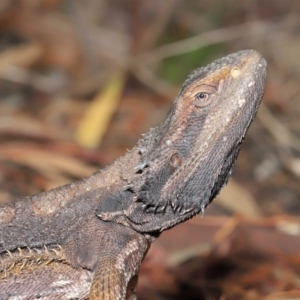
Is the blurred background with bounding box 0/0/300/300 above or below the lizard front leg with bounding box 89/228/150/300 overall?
above

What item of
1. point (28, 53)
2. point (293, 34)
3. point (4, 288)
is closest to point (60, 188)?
point (4, 288)

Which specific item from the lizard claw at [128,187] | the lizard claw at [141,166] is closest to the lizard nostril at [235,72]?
the lizard claw at [141,166]

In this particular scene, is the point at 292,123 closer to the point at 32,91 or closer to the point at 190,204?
the point at 32,91

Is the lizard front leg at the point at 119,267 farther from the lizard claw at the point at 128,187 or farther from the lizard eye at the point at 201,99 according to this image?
the lizard eye at the point at 201,99

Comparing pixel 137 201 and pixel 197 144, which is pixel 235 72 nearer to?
pixel 197 144

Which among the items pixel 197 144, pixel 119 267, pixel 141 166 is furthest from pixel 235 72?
pixel 119 267

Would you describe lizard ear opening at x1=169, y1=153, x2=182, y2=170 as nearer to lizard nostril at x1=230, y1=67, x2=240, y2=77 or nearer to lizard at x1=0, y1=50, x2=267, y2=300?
lizard at x1=0, y1=50, x2=267, y2=300

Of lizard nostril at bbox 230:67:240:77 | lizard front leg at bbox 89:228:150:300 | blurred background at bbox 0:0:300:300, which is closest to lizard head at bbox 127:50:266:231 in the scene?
lizard nostril at bbox 230:67:240:77

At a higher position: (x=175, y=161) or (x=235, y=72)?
(x=235, y=72)
